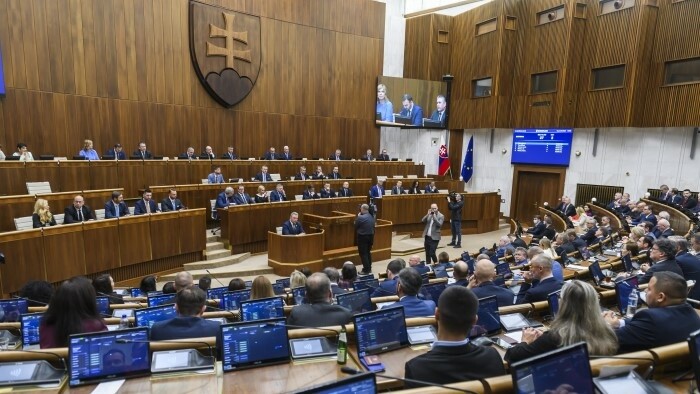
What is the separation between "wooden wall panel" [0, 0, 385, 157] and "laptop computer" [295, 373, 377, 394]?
373 inches

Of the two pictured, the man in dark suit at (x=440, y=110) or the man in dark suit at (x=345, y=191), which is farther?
the man in dark suit at (x=440, y=110)

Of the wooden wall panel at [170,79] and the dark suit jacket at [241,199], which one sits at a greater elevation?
the wooden wall panel at [170,79]

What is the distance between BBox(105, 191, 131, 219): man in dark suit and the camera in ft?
21.5

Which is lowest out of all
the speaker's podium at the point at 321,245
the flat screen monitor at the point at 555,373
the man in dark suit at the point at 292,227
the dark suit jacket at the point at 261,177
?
the speaker's podium at the point at 321,245

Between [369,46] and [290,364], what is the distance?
41.4 ft

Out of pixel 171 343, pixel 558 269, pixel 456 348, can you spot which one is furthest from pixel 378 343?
pixel 558 269

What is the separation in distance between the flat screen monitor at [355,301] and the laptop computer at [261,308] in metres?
0.48

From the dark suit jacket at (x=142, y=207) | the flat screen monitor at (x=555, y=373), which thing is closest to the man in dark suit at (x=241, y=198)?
the dark suit jacket at (x=142, y=207)

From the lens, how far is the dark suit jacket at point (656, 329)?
224 cm

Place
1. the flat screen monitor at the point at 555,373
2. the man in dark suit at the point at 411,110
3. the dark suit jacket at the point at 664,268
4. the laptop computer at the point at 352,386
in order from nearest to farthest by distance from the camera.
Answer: the laptop computer at the point at 352,386 → the flat screen monitor at the point at 555,373 → the dark suit jacket at the point at 664,268 → the man in dark suit at the point at 411,110

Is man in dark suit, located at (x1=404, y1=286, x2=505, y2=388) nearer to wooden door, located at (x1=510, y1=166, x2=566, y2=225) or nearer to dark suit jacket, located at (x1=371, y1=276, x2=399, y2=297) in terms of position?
dark suit jacket, located at (x1=371, y1=276, x2=399, y2=297)

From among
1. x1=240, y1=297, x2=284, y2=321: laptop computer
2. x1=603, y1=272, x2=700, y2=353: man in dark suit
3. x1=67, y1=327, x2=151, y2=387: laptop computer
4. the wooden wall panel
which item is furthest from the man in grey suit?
x1=67, y1=327, x2=151, y2=387: laptop computer

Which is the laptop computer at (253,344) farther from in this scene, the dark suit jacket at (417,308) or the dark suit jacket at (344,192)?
the dark suit jacket at (344,192)

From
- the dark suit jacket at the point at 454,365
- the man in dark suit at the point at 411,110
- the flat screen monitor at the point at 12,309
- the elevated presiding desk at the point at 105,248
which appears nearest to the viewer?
the dark suit jacket at the point at 454,365
